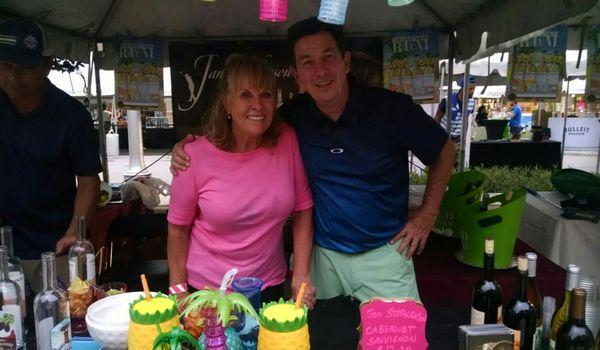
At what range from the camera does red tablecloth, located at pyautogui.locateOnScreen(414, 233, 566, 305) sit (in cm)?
227

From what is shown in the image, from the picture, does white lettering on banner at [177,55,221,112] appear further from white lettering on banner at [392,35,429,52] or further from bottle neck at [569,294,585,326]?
bottle neck at [569,294,585,326]

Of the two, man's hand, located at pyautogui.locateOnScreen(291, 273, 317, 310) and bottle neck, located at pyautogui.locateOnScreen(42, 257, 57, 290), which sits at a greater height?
bottle neck, located at pyautogui.locateOnScreen(42, 257, 57, 290)

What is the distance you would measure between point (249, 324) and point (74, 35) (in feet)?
10.2

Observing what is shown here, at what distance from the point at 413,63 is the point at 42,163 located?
9.16 feet

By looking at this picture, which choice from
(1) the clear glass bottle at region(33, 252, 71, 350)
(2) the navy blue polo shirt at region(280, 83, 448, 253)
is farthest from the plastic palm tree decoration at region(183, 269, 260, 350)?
(2) the navy blue polo shirt at region(280, 83, 448, 253)

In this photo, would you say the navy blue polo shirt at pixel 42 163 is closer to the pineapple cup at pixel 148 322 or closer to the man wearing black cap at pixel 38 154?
the man wearing black cap at pixel 38 154

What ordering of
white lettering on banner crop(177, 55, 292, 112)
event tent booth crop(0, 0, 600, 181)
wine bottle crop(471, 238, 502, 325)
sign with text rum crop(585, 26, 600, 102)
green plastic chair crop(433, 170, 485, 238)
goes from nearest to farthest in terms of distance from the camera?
1. wine bottle crop(471, 238, 502, 325)
2. green plastic chair crop(433, 170, 485, 238)
3. event tent booth crop(0, 0, 600, 181)
4. sign with text rum crop(585, 26, 600, 102)
5. white lettering on banner crop(177, 55, 292, 112)

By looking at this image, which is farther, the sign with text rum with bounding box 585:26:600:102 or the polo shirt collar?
the sign with text rum with bounding box 585:26:600:102

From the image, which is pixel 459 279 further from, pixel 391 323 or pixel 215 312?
pixel 215 312

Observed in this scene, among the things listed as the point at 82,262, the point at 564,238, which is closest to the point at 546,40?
the point at 564,238

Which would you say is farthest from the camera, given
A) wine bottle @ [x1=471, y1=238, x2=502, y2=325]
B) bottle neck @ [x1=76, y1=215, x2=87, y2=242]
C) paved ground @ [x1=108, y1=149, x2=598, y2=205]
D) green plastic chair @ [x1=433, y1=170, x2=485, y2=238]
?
paved ground @ [x1=108, y1=149, x2=598, y2=205]

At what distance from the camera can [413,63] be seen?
12.1ft

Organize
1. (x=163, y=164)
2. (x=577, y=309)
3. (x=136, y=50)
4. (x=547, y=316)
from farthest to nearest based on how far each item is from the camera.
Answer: (x=163, y=164)
(x=136, y=50)
(x=547, y=316)
(x=577, y=309)

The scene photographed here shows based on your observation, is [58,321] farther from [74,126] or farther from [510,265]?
[510,265]
